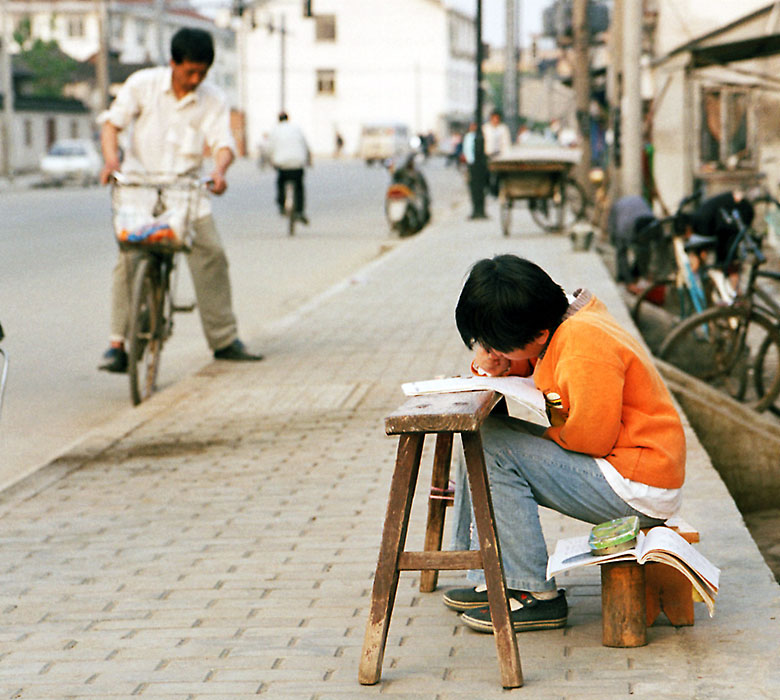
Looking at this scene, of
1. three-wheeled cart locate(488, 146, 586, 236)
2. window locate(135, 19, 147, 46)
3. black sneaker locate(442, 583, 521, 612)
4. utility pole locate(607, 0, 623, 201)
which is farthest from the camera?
window locate(135, 19, 147, 46)

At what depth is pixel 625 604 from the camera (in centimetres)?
375

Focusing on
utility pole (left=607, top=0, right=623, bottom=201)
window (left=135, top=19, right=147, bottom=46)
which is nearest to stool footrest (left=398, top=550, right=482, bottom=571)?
utility pole (left=607, top=0, right=623, bottom=201)

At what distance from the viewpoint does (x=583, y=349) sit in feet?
12.2

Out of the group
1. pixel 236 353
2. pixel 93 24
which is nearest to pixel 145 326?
pixel 236 353

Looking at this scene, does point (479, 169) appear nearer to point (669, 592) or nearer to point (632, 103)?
point (632, 103)

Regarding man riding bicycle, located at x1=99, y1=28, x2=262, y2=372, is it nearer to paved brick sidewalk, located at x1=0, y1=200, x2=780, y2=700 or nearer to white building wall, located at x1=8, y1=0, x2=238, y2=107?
paved brick sidewalk, located at x1=0, y1=200, x2=780, y2=700

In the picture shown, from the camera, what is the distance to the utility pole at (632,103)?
17500 millimetres

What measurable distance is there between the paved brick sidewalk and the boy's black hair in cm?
87

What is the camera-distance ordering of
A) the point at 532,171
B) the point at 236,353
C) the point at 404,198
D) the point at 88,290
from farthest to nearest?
the point at 404,198 < the point at 532,171 < the point at 88,290 < the point at 236,353

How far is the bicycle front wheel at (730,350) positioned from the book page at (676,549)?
4.59 meters

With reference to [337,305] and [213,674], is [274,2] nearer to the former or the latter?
[337,305]

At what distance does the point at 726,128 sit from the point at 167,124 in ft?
42.4

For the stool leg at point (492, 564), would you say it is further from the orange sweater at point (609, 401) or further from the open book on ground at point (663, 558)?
the orange sweater at point (609, 401)

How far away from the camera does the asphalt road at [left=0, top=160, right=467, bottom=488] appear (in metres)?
8.09
